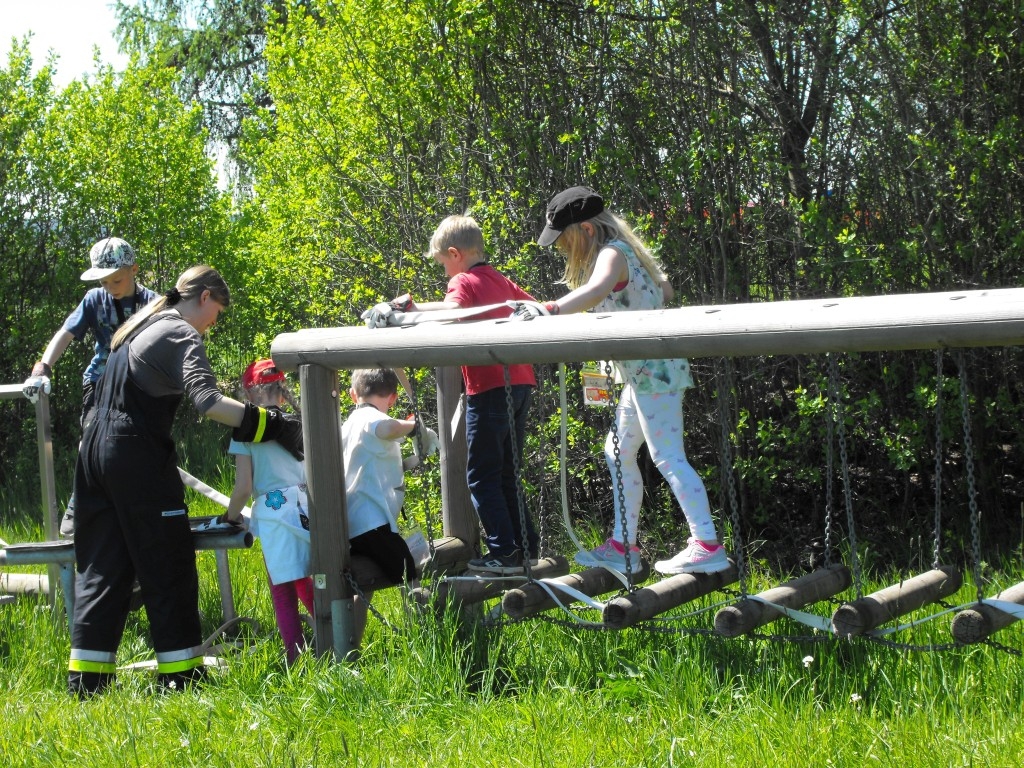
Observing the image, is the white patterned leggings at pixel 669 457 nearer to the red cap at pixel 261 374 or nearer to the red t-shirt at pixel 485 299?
the red t-shirt at pixel 485 299

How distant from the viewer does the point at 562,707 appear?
3629 millimetres

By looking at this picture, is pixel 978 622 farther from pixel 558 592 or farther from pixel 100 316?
pixel 100 316

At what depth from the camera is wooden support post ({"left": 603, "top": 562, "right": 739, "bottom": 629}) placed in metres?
3.73

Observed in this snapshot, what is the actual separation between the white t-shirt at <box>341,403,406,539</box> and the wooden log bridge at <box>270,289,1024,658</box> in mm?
171

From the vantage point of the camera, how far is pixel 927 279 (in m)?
6.18

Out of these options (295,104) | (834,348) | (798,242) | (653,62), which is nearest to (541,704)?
(834,348)

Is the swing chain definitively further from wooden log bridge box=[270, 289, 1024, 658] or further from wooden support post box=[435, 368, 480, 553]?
wooden support post box=[435, 368, 480, 553]

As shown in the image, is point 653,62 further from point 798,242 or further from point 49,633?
point 49,633

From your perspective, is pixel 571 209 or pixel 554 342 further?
pixel 571 209

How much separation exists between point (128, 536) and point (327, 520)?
848 millimetres

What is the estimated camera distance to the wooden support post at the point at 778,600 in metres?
3.59

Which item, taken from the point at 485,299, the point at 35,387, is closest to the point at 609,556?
the point at 485,299

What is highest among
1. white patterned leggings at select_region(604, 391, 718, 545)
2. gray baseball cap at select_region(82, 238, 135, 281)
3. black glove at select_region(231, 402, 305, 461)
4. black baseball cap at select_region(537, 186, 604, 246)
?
gray baseball cap at select_region(82, 238, 135, 281)

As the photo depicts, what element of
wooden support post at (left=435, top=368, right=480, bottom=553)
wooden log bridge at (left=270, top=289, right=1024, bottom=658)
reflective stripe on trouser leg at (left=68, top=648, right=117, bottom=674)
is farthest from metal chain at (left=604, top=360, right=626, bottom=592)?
reflective stripe on trouser leg at (left=68, top=648, right=117, bottom=674)
